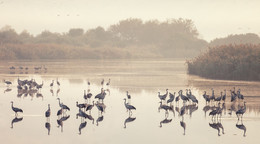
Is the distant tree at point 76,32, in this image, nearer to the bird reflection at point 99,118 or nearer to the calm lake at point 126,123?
the calm lake at point 126,123

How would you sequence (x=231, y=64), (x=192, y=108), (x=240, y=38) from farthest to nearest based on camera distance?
→ (x=240, y=38), (x=231, y=64), (x=192, y=108)

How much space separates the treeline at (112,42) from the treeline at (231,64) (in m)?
26.8

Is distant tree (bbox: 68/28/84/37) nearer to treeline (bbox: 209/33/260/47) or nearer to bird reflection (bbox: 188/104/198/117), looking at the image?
treeline (bbox: 209/33/260/47)

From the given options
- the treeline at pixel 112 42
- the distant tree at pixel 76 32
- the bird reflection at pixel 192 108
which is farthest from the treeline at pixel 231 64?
the distant tree at pixel 76 32

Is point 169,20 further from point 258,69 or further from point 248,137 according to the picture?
point 248,137

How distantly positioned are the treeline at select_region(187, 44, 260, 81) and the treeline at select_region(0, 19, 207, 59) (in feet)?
87.8

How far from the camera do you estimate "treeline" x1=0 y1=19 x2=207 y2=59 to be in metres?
54.2

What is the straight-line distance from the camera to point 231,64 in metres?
25.2

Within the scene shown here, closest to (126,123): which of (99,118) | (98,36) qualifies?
(99,118)

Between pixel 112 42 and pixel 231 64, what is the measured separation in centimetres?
5172

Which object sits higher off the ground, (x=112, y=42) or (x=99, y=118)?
(x=112, y=42)

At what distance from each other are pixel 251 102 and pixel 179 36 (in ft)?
205

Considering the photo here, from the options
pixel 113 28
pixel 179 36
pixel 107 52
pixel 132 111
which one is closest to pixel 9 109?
pixel 132 111

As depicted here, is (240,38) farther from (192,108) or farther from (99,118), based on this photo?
(99,118)
